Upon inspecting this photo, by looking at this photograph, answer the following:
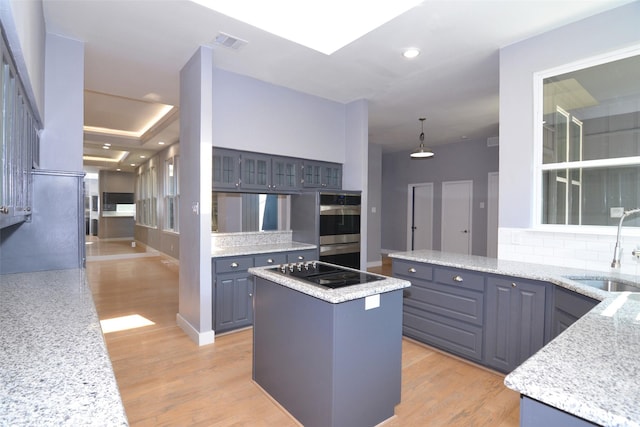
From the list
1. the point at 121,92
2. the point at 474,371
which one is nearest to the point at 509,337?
the point at 474,371

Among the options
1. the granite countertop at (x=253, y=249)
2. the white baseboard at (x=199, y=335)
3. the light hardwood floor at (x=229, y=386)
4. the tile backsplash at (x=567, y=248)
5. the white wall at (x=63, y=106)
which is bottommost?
the light hardwood floor at (x=229, y=386)

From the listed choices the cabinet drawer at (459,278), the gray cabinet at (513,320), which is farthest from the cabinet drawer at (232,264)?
the gray cabinet at (513,320)

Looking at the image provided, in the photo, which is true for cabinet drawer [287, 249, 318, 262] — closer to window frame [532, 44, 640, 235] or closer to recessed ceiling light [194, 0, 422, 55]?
recessed ceiling light [194, 0, 422, 55]

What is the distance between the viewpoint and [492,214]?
6.88m

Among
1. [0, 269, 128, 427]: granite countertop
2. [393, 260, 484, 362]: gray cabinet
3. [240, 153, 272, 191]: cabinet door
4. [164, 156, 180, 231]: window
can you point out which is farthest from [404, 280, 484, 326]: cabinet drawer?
[164, 156, 180, 231]: window

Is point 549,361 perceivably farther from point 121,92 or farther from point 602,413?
point 121,92

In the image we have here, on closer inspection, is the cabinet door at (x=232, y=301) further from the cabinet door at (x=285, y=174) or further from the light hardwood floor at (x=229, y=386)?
the cabinet door at (x=285, y=174)

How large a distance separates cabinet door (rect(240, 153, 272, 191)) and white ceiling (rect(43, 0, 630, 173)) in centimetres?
96

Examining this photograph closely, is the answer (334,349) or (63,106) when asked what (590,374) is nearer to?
(334,349)

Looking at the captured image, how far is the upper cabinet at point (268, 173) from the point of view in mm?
3715

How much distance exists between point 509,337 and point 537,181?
1372mm

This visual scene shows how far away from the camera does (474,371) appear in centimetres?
271

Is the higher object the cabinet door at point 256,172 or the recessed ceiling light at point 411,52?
the recessed ceiling light at point 411,52

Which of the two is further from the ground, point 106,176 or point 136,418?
point 106,176
